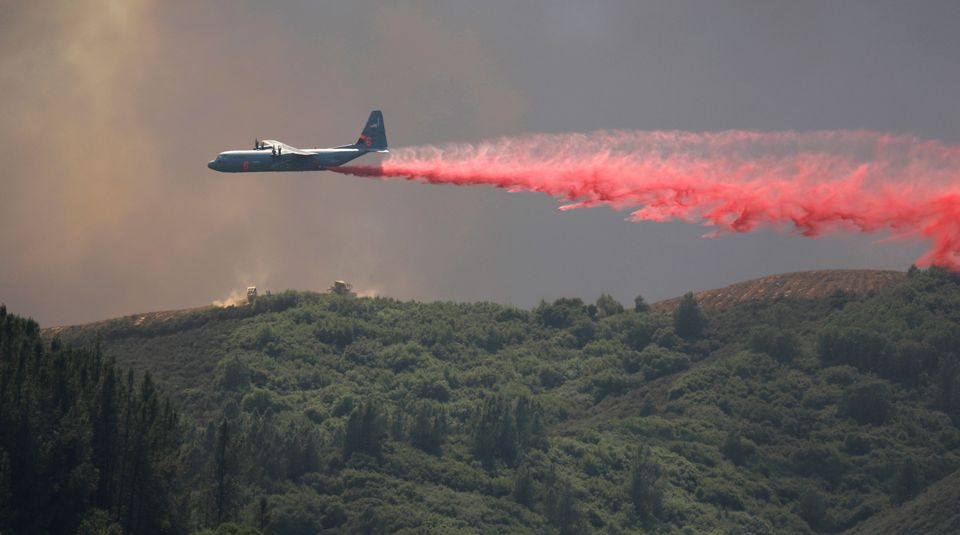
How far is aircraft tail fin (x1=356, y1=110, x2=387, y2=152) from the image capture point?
184125mm

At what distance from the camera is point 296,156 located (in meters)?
182

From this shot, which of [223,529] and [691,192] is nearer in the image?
[223,529]

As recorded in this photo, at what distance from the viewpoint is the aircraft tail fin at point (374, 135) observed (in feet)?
604

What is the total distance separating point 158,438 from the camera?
6467 inches

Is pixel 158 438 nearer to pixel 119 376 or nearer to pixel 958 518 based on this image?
pixel 119 376

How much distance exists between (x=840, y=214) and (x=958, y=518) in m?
27.5

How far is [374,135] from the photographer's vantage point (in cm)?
18488

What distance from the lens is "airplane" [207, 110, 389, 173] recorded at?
182 m

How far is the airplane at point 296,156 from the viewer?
598ft

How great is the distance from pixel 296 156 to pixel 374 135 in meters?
6.87

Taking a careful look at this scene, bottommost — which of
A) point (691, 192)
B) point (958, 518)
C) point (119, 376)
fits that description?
point (958, 518)

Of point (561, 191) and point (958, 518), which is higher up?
point (561, 191)

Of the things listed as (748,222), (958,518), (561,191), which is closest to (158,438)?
(561,191)

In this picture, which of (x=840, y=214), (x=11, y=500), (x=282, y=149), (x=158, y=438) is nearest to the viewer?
(x=11, y=500)
